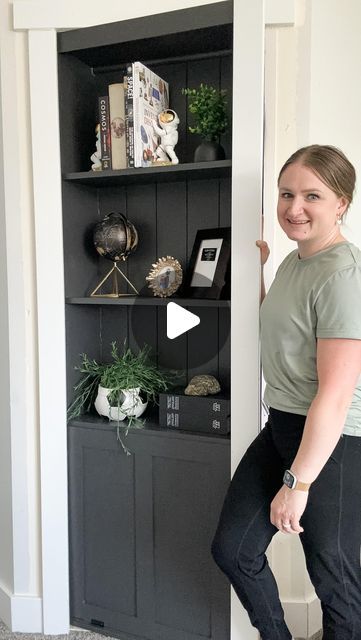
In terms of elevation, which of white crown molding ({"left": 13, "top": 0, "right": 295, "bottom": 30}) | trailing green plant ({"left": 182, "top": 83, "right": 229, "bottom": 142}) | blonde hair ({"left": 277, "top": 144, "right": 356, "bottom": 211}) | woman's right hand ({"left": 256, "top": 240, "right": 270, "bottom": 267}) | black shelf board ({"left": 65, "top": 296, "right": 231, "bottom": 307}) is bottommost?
black shelf board ({"left": 65, "top": 296, "right": 231, "bottom": 307})

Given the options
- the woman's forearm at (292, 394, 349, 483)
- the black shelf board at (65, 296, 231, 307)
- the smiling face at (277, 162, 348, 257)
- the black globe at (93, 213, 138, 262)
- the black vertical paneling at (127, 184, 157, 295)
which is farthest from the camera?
the black vertical paneling at (127, 184, 157, 295)

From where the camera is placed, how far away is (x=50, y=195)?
1.93 metres

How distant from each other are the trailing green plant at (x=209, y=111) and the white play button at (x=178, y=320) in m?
0.60

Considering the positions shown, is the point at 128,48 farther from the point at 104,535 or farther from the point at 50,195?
the point at 104,535

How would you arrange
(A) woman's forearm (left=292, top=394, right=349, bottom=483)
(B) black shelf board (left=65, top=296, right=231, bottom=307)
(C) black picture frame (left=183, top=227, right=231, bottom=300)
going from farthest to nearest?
1. (C) black picture frame (left=183, top=227, right=231, bottom=300)
2. (B) black shelf board (left=65, top=296, right=231, bottom=307)
3. (A) woman's forearm (left=292, top=394, right=349, bottom=483)

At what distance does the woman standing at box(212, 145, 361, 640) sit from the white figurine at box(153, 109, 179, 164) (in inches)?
23.6

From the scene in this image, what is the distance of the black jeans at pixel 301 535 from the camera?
1.36 metres

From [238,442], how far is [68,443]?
64 cm

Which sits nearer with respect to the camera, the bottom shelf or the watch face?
the watch face

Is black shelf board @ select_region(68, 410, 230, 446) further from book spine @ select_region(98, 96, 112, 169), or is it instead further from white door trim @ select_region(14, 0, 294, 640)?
book spine @ select_region(98, 96, 112, 169)

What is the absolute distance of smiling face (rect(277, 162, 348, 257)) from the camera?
4.52ft

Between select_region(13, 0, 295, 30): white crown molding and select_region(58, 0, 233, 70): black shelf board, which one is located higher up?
select_region(13, 0, 295, 30): white crown molding

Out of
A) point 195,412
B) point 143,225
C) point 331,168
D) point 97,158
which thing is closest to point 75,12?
point 97,158

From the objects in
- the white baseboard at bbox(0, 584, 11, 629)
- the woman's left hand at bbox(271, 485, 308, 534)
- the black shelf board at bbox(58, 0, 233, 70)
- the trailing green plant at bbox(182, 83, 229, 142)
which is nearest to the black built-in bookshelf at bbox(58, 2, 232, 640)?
the black shelf board at bbox(58, 0, 233, 70)
